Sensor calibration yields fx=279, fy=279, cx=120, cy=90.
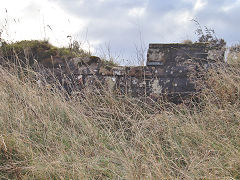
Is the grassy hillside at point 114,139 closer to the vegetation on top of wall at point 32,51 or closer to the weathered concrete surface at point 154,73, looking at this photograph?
the weathered concrete surface at point 154,73

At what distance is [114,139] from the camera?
11.8ft

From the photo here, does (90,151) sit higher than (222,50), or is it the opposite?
(222,50)

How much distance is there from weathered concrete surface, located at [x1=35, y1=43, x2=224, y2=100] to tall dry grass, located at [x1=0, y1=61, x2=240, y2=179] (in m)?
0.31

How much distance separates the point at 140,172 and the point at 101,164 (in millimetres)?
607

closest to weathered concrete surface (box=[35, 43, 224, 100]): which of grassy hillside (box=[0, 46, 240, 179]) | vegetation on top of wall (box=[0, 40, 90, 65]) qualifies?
grassy hillside (box=[0, 46, 240, 179])

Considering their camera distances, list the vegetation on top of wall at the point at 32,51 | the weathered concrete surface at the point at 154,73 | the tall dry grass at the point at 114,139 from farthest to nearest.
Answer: the vegetation on top of wall at the point at 32,51 < the weathered concrete surface at the point at 154,73 < the tall dry grass at the point at 114,139

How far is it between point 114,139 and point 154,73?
177cm

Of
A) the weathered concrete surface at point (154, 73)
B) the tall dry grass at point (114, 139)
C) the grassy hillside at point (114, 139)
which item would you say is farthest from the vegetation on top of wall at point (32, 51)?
the tall dry grass at point (114, 139)

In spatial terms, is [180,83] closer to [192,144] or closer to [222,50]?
[222,50]

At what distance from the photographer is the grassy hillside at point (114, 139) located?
106 inches

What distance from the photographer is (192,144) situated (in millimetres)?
3314

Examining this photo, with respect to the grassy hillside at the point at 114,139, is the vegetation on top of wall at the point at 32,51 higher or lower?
higher

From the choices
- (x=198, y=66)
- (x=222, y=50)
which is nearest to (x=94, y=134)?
(x=198, y=66)

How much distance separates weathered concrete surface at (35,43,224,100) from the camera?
4809 mm
